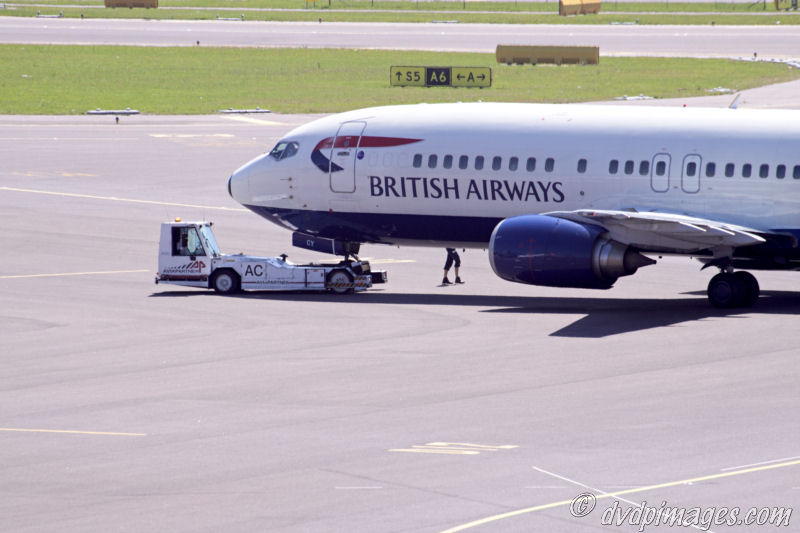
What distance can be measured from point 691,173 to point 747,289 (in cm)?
368

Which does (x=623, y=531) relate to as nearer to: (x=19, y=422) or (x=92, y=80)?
(x=19, y=422)

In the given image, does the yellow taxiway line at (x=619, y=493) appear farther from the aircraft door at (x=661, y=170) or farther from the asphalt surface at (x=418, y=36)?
the asphalt surface at (x=418, y=36)

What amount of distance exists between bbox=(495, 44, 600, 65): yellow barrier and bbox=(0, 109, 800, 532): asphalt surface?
78251 millimetres

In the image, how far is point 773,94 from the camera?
331ft

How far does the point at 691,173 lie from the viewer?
127 feet

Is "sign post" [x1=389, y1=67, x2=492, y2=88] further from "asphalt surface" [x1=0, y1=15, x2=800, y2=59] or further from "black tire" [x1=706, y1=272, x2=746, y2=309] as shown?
"black tire" [x1=706, y1=272, x2=746, y2=309]

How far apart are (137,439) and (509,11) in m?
180

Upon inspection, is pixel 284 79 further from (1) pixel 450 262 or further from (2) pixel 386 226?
(2) pixel 386 226

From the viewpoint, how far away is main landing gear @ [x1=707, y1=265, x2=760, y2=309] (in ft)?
126

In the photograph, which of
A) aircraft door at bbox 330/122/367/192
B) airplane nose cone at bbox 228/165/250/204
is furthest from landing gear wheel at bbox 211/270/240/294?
aircraft door at bbox 330/122/367/192

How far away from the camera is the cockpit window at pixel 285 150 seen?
43.8 meters

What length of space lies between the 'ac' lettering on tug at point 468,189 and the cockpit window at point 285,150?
3.12 meters

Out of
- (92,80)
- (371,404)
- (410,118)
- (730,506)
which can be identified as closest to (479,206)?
(410,118)

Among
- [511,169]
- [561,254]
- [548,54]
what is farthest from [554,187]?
[548,54]
